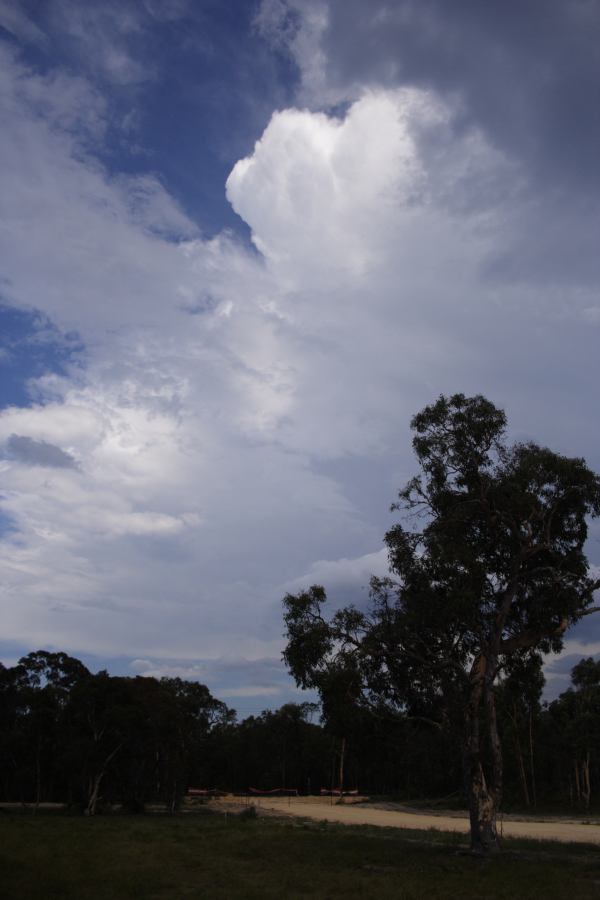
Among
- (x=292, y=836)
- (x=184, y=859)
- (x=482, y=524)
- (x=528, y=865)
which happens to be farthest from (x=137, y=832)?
(x=482, y=524)

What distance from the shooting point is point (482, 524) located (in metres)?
27.2

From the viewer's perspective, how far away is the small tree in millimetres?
25391

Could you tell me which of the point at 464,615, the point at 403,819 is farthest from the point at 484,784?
the point at 403,819

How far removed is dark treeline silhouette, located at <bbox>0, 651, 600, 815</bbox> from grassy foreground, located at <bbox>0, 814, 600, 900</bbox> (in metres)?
4.16

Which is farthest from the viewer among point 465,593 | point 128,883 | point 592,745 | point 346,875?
→ point 592,745

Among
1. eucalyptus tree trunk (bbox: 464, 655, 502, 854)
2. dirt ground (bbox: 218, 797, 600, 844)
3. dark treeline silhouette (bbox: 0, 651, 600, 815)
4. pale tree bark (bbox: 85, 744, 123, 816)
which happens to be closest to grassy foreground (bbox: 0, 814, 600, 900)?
eucalyptus tree trunk (bbox: 464, 655, 502, 854)

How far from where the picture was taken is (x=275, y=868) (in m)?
22.5

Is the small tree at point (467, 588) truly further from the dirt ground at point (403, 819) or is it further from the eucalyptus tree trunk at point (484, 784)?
the dirt ground at point (403, 819)

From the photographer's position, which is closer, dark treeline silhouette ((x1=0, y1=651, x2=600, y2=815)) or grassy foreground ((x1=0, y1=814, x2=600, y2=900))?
grassy foreground ((x1=0, y1=814, x2=600, y2=900))

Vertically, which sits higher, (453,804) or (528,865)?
(528,865)

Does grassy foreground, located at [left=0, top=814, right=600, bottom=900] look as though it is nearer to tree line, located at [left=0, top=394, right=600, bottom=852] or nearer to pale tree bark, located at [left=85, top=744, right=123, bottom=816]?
tree line, located at [left=0, top=394, right=600, bottom=852]

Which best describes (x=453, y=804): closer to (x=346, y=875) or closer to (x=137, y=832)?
(x=137, y=832)

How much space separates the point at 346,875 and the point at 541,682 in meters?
13.1

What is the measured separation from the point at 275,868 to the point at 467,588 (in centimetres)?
1116
